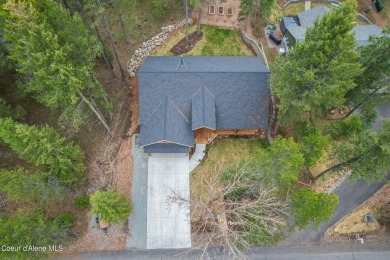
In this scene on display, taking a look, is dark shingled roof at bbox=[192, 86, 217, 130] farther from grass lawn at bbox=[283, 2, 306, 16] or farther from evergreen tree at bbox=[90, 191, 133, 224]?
grass lawn at bbox=[283, 2, 306, 16]

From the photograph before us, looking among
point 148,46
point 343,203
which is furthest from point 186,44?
point 343,203

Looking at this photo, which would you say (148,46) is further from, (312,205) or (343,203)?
(343,203)

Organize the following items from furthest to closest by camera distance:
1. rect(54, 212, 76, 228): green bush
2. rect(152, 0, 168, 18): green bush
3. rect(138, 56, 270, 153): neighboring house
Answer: rect(152, 0, 168, 18): green bush → rect(138, 56, 270, 153): neighboring house → rect(54, 212, 76, 228): green bush

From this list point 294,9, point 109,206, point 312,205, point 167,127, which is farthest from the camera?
point 294,9

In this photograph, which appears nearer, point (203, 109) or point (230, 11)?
point (203, 109)

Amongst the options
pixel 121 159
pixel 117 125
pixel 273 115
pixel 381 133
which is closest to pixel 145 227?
pixel 121 159

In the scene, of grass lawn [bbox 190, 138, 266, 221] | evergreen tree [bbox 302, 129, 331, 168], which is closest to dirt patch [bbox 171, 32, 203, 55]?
grass lawn [bbox 190, 138, 266, 221]

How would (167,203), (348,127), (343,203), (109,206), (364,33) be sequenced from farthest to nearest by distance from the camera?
(364,33)
(343,203)
(167,203)
(348,127)
(109,206)

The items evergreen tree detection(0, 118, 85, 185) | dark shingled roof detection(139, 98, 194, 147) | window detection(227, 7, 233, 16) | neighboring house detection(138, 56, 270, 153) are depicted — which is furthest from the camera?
window detection(227, 7, 233, 16)
